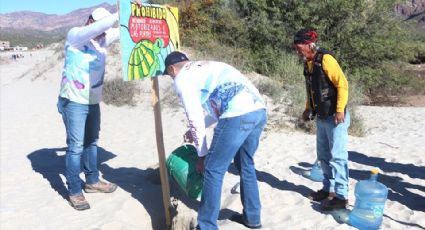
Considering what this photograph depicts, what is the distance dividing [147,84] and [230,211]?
8550mm

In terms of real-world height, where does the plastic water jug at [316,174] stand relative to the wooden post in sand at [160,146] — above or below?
below

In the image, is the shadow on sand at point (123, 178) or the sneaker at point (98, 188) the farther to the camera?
the sneaker at point (98, 188)

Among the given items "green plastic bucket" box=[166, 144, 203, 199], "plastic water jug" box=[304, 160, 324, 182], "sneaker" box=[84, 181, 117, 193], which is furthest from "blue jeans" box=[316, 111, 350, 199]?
"sneaker" box=[84, 181, 117, 193]

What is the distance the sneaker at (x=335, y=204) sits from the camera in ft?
14.2

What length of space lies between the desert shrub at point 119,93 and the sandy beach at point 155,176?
3.66 ft

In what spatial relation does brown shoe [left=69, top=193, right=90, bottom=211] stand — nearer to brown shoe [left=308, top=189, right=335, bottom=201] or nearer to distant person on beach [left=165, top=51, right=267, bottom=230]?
distant person on beach [left=165, top=51, right=267, bottom=230]

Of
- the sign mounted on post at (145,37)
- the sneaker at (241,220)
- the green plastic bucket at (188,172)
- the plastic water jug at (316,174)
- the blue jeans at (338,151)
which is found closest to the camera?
the sign mounted on post at (145,37)

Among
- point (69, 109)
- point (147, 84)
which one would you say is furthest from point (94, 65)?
point (147, 84)

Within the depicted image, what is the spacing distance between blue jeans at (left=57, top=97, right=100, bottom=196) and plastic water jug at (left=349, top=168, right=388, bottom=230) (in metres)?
2.75

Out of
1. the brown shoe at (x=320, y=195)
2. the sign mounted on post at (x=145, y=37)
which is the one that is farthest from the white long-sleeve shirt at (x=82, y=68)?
the brown shoe at (x=320, y=195)

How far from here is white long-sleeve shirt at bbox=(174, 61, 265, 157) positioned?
3453 mm

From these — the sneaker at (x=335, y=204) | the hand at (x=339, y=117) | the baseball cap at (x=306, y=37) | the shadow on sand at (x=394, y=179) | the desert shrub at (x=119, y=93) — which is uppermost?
the baseball cap at (x=306, y=37)

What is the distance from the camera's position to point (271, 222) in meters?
4.32

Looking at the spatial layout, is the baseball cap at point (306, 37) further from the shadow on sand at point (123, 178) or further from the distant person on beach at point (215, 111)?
the shadow on sand at point (123, 178)
